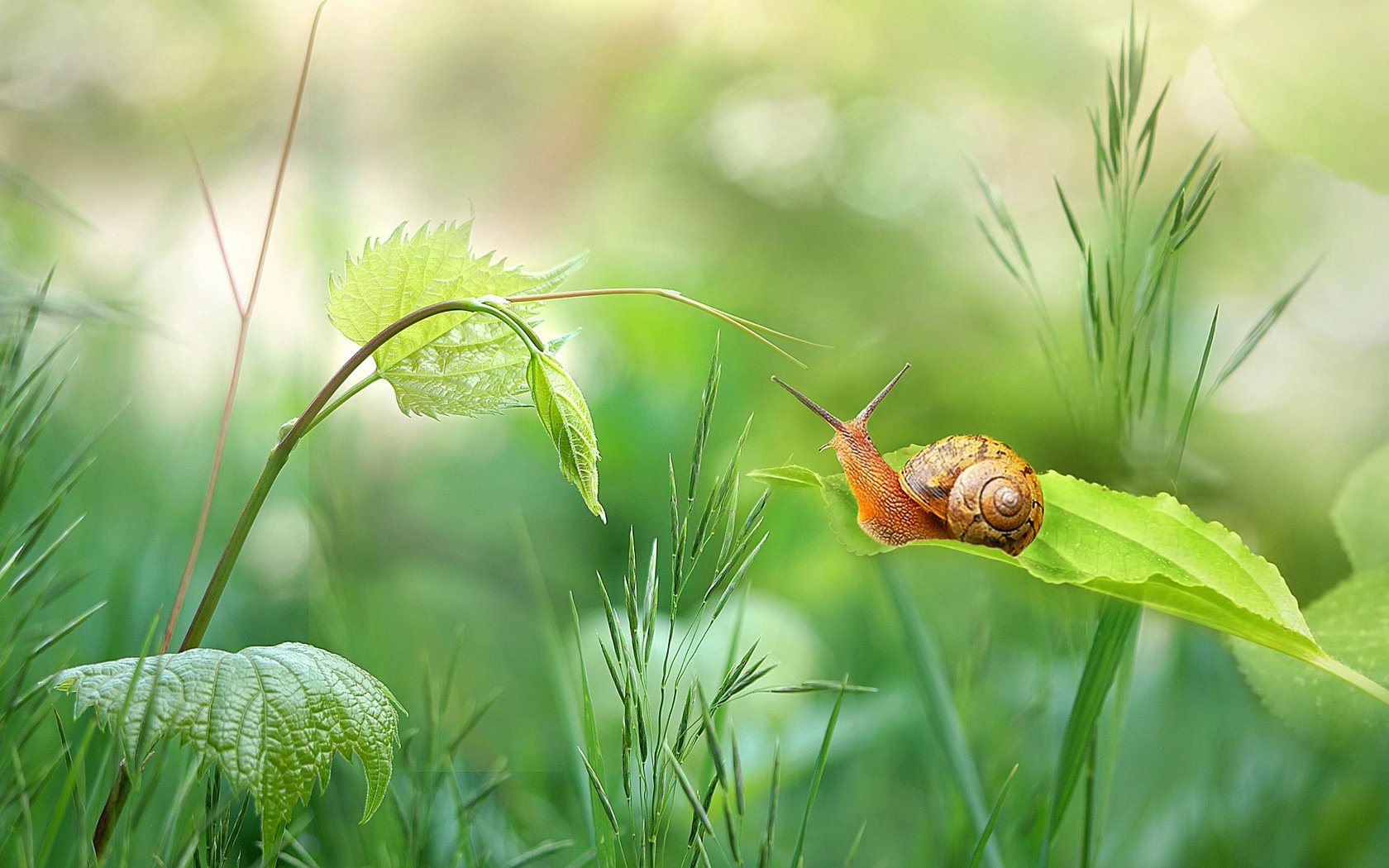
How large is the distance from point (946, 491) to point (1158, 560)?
166mm

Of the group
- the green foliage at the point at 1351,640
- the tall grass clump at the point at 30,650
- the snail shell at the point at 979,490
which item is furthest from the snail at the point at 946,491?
the tall grass clump at the point at 30,650

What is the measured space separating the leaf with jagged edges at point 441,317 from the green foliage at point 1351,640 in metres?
0.30

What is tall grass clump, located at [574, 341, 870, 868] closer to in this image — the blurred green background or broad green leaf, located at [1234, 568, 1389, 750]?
the blurred green background

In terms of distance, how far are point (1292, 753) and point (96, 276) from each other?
34.3 inches

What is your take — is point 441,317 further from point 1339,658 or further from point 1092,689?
point 1339,658

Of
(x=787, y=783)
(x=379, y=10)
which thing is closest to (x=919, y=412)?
(x=787, y=783)

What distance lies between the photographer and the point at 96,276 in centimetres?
70

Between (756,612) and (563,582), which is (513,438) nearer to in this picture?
(563,582)

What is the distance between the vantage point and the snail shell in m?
0.33

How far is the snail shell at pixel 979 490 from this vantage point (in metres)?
0.33

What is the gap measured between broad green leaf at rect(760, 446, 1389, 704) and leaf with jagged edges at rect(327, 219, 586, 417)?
75mm

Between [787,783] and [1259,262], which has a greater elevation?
[1259,262]

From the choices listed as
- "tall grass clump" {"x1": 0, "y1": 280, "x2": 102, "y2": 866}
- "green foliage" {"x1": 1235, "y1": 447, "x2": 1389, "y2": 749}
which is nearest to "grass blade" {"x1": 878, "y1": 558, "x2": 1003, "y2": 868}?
"green foliage" {"x1": 1235, "y1": 447, "x2": 1389, "y2": 749}

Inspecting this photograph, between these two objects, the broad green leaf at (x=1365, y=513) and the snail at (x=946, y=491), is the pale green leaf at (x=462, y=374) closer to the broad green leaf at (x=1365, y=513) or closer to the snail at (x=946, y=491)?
the snail at (x=946, y=491)
